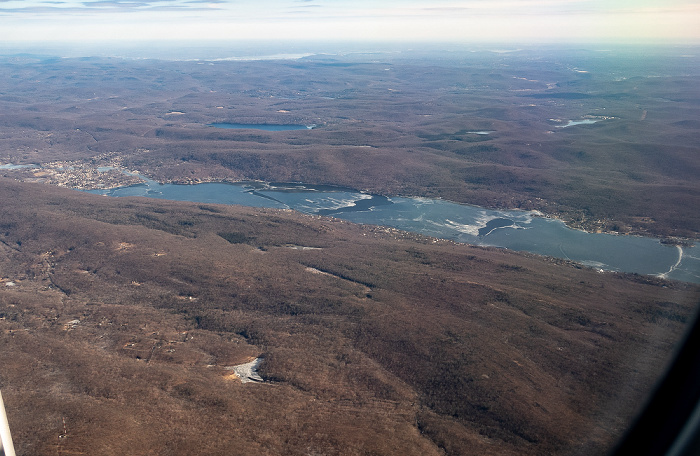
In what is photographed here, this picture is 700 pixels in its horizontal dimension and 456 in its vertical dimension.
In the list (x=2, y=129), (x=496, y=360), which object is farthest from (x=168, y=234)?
(x=2, y=129)

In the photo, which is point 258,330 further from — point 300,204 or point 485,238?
point 300,204

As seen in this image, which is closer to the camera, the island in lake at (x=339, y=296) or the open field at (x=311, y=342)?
the open field at (x=311, y=342)

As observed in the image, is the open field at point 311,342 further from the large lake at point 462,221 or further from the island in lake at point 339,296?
the large lake at point 462,221

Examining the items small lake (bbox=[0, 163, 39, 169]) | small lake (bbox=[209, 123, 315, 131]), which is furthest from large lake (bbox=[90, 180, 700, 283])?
small lake (bbox=[209, 123, 315, 131])

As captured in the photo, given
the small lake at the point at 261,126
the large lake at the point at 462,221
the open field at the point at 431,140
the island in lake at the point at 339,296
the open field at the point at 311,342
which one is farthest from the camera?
the small lake at the point at 261,126

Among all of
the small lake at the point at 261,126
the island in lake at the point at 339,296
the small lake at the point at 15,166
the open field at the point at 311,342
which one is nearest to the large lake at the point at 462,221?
the island in lake at the point at 339,296

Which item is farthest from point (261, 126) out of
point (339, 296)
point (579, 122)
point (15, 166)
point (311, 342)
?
point (311, 342)

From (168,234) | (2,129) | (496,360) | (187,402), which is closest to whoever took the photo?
(187,402)

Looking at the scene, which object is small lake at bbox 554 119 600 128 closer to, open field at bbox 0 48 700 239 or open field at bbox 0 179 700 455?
open field at bbox 0 48 700 239
